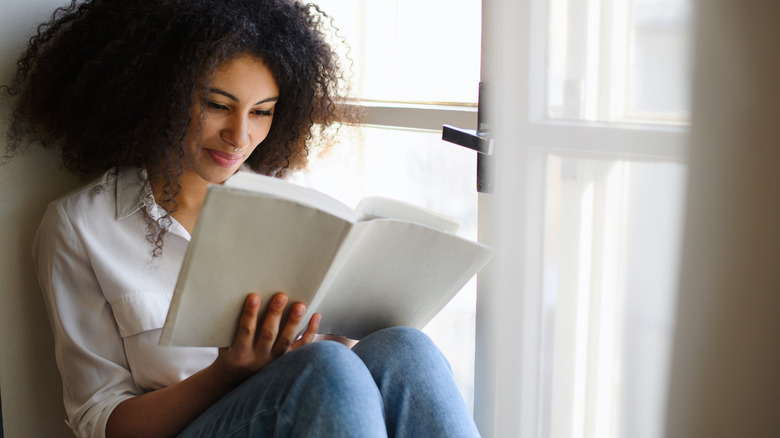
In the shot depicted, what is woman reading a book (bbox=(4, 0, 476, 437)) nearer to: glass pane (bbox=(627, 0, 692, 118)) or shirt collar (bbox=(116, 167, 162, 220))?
shirt collar (bbox=(116, 167, 162, 220))

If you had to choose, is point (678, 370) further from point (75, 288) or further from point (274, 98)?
point (75, 288)

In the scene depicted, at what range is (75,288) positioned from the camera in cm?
108

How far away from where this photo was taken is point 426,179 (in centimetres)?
138

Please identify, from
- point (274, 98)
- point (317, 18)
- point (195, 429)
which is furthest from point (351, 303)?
point (317, 18)

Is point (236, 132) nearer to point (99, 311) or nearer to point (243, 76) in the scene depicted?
point (243, 76)

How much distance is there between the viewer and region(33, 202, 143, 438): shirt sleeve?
1058mm

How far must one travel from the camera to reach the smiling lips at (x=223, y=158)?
1.14 metres

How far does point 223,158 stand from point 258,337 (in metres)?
0.33

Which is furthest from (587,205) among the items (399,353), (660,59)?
(399,353)

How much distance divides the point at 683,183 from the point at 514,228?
0.28 m

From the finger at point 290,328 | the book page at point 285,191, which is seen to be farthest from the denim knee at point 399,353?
the book page at point 285,191

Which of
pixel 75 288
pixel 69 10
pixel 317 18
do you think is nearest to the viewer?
pixel 75 288

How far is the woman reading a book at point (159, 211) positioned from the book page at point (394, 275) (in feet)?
0.13

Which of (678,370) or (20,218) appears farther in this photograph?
(20,218)
